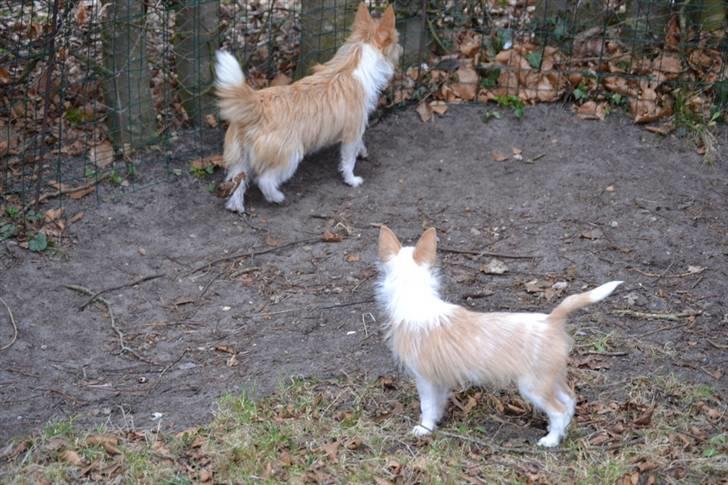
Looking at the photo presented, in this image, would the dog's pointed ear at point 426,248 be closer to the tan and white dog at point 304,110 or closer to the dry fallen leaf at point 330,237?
the dry fallen leaf at point 330,237

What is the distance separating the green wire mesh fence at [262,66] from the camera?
6.84 meters

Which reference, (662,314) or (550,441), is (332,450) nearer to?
(550,441)

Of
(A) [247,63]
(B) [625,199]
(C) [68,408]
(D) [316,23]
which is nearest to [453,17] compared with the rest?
(D) [316,23]

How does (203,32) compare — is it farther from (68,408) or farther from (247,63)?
(68,408)

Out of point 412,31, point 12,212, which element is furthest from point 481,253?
point 12,212

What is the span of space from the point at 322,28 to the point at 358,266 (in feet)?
7.30

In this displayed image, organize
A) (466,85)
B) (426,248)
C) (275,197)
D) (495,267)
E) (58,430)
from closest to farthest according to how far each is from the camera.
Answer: (426,248)
(58,430)
(495,267)
(275,197)
(466,85)

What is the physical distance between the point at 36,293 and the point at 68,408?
1171 mm

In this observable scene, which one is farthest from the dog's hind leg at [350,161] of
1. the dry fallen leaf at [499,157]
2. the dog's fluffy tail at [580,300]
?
the dog's fluffy tail at [580,300]

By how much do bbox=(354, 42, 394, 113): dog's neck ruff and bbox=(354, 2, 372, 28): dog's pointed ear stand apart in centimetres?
14

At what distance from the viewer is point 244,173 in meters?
6.84

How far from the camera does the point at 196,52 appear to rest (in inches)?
283

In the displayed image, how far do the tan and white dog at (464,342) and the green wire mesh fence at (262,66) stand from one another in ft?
9.77

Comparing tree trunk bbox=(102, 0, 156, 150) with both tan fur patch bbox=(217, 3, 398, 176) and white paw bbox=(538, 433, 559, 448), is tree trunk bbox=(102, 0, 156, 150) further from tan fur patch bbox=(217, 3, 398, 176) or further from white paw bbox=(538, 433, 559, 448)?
white paw bbox=(538, 433, 559, 448)
